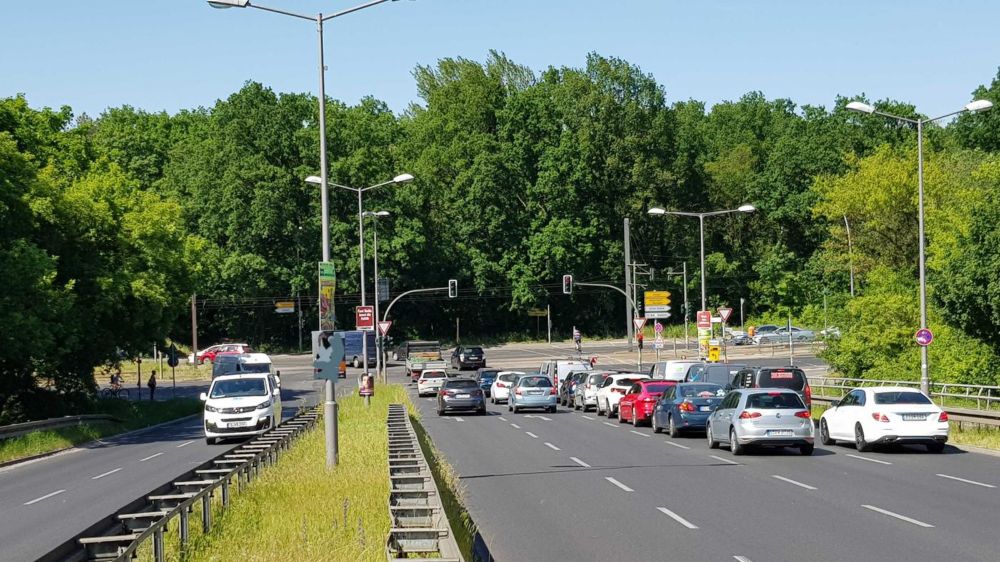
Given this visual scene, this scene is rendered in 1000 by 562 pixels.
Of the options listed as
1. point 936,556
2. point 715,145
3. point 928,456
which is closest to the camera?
point 936,556

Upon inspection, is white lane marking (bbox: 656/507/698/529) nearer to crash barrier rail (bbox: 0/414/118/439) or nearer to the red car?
the red car

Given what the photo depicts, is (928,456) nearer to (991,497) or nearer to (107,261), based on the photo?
(991,497)

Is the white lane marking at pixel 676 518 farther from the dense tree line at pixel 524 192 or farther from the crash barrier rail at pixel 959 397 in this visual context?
the dense tree line at pixel 524 192

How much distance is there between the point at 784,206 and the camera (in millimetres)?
110312

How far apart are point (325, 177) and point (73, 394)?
104ft

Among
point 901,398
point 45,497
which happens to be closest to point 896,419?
point 901,398

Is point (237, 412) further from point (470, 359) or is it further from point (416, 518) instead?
point (470, 359)

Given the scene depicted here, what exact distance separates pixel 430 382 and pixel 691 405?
31.2m

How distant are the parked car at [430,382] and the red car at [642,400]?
23.1 metres

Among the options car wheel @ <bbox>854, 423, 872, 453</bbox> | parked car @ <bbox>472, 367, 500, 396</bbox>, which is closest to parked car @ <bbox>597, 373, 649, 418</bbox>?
car wheel @ <bbox>854, 423, 872, 453</bbox>

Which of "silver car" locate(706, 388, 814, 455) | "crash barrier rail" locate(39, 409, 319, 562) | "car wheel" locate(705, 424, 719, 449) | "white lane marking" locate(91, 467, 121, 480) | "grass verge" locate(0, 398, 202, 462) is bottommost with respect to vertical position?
"grass verge" locate(0, 398, 202, 462)

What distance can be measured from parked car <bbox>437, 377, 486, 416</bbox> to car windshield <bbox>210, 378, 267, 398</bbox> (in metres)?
12.6

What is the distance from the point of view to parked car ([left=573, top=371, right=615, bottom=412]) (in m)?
48.3

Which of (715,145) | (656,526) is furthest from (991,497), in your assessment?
(715,145)
